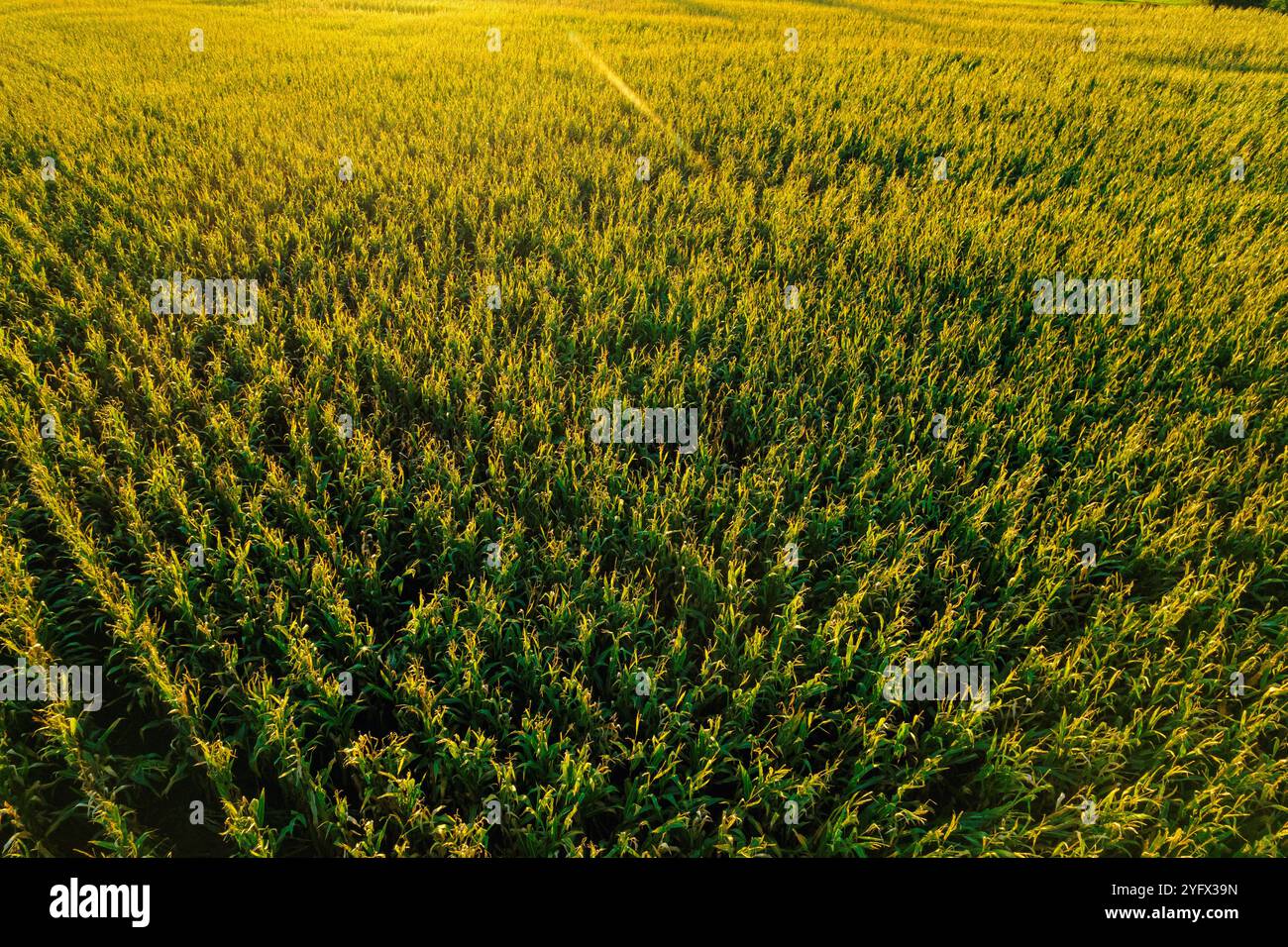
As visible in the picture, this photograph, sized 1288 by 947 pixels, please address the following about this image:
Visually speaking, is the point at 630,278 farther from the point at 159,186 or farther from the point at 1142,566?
the point at 159,186

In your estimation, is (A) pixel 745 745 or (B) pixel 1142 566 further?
(B) pixel 1142 566

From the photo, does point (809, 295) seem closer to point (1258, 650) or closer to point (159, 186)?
point (1258, 650)

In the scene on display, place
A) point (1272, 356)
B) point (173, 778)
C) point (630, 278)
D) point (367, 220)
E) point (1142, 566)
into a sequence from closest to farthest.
Answer: point (173, 778) < point (1142, 566) < point (1272, 356) < point (630, 278) < point (367, 220)

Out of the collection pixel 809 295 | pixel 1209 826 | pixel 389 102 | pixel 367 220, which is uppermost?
pixel 389 102

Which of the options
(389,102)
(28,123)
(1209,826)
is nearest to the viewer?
(1209,826)

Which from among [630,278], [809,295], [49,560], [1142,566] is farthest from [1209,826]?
[49,560]

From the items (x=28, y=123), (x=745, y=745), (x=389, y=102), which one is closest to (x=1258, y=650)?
(x=745, y=745)

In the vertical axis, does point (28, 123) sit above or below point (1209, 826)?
above
